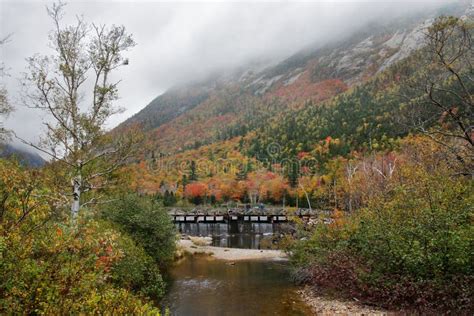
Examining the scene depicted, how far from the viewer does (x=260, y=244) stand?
Answer: 46875 millimetres

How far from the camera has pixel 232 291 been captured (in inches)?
831

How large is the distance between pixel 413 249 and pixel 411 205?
2072mm

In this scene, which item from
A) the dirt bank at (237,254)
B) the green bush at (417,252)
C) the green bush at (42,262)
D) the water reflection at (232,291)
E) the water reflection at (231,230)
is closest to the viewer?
the green bush at (42,262)

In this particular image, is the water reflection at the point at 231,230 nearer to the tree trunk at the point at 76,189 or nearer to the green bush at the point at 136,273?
the green bush at the point at 136,273

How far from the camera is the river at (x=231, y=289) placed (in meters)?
17.4

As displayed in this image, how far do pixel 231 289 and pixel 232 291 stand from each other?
56 cm

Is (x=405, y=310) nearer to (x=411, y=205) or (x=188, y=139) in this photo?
(x=411, y=205)

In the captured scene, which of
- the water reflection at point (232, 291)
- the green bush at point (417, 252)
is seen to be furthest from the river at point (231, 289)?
the green bush at point (417, 252)

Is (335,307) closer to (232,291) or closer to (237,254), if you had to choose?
(232,291)

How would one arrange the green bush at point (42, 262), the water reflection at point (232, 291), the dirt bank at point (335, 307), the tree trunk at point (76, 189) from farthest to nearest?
the water reflection at point (232, 291) < the dirt bank at point (335, 307) < the tree trunk at point (76, 189) < the green bush at point (42, 262)

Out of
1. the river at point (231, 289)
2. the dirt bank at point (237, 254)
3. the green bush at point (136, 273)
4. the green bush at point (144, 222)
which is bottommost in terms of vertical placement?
the dirt bank at point (237, 254)

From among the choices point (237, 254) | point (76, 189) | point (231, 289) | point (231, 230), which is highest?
point (76, 189)

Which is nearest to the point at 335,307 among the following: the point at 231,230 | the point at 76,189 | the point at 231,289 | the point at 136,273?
the point at 231,289

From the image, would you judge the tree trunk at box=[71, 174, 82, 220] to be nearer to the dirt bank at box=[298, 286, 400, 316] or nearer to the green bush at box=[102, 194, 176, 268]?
the green bush at box=[102, 194, 176, 268]
